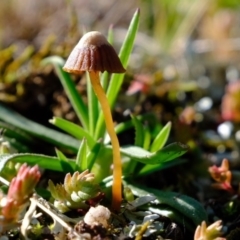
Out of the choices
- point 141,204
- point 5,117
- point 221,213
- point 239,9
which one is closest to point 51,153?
point 5,117

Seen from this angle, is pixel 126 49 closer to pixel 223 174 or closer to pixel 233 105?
pixel 223 174

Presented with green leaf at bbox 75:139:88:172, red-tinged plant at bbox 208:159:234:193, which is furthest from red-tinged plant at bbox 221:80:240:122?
green leaf at bbox 75:139:88:172

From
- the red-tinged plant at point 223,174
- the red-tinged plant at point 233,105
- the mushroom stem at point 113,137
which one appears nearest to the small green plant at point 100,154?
the mushroom stem at point 113,137

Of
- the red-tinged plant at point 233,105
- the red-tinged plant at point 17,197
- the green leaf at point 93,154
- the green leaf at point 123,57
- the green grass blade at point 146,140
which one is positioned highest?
the green leaf at point 123,57

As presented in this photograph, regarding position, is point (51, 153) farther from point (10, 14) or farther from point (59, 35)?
point (10, 14)

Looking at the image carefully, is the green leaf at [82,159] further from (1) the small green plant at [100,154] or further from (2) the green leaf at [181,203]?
(2) the green leaf at [181,203]

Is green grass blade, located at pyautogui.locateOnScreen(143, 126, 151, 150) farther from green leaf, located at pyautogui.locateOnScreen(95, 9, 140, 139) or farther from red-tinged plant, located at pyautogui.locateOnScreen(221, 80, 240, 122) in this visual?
red-tinged plant, located at pyautogui.locateOnScreen(221, 80, 240, 122)
